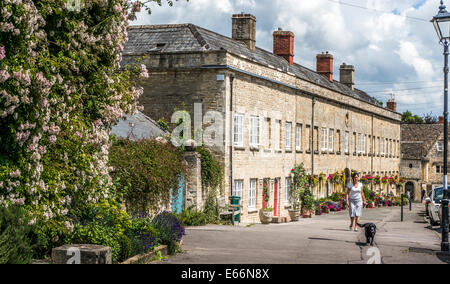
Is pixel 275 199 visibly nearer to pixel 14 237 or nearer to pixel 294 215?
pixel 294 215

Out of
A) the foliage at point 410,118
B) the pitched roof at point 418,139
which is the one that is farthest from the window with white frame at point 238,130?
the foliage at point 410,118

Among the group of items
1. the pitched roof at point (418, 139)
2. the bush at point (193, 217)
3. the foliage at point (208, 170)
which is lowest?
the bush at point (193, 217)


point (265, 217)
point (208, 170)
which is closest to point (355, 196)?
point (208, 170)

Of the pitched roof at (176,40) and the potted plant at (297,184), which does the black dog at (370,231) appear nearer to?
the pitched roof at (176,40)

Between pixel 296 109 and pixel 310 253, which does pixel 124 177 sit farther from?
pixel 296 109

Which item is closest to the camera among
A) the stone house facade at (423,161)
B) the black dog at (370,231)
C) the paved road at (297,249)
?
the paved road at (297,249)

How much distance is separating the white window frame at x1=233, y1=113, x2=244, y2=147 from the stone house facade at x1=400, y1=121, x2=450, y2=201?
5664 cm

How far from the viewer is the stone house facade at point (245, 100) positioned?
81.3ft

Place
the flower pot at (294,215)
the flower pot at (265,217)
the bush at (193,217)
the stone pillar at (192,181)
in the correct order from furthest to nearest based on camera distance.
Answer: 1. the flower pot at (294,215)
2. the flower pot at (265,217)
3. the stone pillar at (192,181)
4. the bush at (193,217)

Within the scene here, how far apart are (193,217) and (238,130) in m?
5.80

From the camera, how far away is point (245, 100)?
1037 inches

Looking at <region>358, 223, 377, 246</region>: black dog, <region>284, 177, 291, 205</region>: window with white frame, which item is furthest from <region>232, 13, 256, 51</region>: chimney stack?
<region>358, 223, 377, 246</region>: black dog

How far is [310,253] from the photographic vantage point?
1349cm

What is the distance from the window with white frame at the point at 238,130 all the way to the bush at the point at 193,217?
4667 mm
